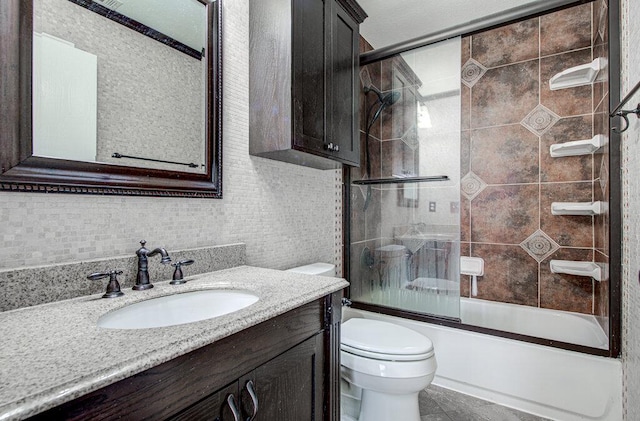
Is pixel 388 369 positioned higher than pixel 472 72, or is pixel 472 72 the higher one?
pixel 472 72

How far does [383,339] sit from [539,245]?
157 centimetres

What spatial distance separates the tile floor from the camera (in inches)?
65.8

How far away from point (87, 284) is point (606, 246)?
2.33 meters

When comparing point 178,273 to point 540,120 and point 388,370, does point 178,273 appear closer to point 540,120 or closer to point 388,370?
point 388,370

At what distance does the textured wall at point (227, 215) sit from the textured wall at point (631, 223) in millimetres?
1494

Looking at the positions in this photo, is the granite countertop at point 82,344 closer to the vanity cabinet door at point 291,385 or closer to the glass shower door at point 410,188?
the vanity cabinet door at point 291,385

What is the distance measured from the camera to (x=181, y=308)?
3.29ft

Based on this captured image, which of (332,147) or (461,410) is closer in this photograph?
(332,147)

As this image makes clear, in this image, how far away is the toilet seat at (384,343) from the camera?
4.46ft

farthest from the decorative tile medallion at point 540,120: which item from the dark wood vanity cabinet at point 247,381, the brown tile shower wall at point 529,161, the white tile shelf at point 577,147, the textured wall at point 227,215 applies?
the dark wood vanity cabinet at point 247,381

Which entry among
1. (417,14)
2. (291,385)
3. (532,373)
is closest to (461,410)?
(532,373)

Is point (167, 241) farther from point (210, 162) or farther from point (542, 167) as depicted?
point (542, 167)

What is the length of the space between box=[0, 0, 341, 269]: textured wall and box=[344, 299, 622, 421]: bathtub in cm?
95

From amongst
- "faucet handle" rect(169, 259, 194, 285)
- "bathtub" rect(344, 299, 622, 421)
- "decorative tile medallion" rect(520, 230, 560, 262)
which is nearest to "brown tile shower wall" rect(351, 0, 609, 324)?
"decorative tile medallion" rect(520, 230, 560, 262)
